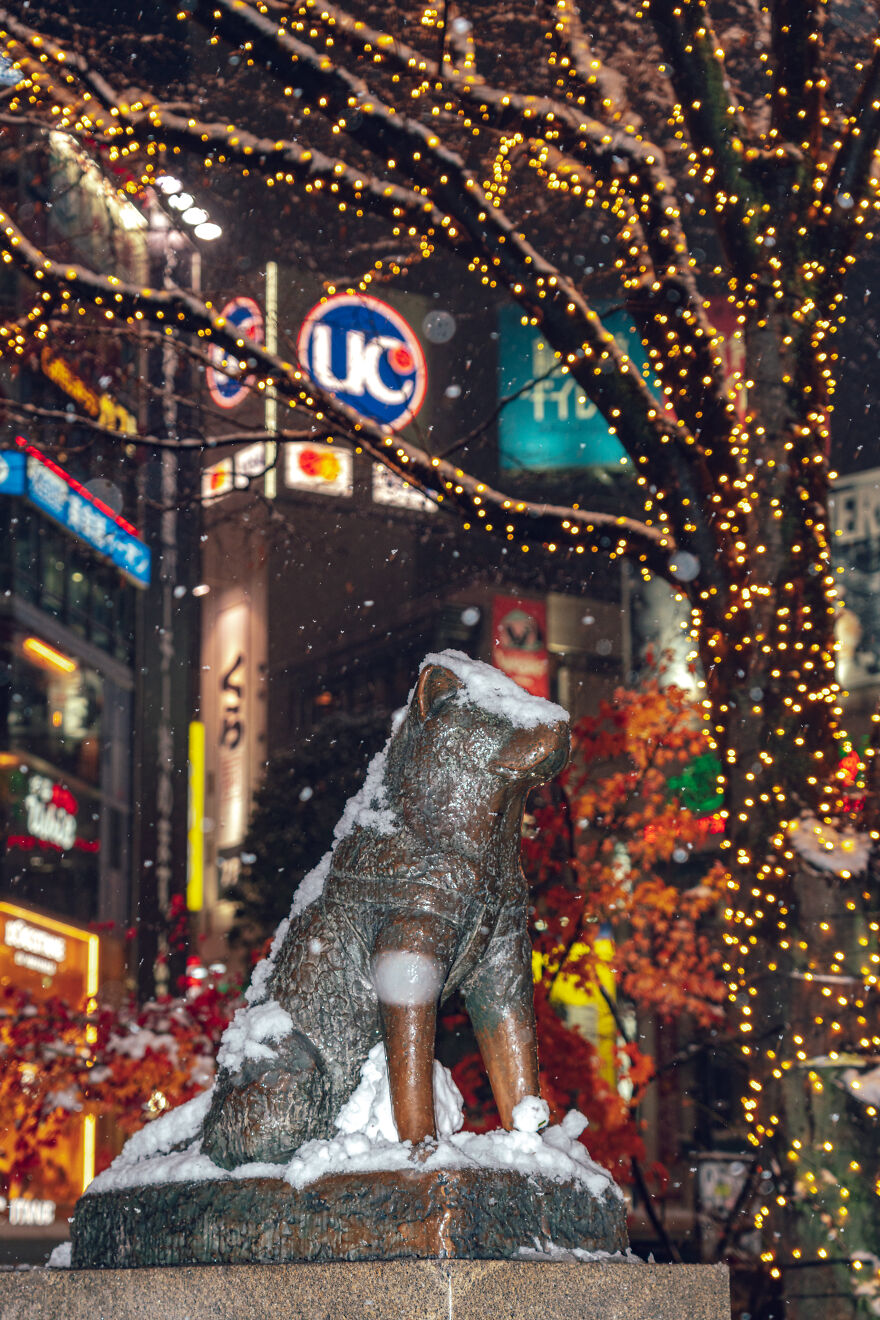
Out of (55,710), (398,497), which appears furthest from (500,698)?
(398,497)

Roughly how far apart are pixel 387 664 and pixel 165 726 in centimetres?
576

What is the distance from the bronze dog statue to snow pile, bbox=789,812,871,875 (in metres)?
3.48

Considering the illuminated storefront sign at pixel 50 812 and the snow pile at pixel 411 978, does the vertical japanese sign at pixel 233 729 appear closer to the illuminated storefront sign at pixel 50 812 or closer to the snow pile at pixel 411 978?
the illuminated storefront sign at pixel 50 812

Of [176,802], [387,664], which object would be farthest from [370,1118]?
[387,664]

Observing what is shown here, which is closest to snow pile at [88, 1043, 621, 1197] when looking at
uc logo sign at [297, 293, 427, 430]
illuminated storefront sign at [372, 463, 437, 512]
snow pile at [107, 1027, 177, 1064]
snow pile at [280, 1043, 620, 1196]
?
snow pile at [280, 1043, 620, 1196]

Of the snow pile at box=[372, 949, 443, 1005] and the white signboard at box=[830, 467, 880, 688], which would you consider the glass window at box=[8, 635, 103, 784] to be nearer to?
the white signboard at box=[830, 467, 880, 688]

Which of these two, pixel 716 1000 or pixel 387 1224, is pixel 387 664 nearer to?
pixel 716 1000

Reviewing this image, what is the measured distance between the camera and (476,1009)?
346cm

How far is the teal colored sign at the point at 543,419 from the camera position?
24156 millimetres

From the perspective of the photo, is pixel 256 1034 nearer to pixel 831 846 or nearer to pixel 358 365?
pixel 831 846

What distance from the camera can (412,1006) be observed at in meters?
3.19

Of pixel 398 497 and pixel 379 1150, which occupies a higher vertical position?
pixel 398 497

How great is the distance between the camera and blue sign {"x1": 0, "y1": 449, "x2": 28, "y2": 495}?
2300 cm

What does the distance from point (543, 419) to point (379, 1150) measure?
73.3ft
